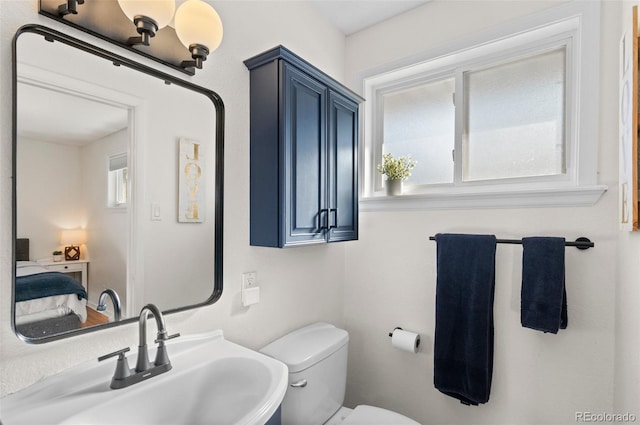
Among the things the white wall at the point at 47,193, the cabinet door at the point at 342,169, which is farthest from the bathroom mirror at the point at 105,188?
the cabinet door at the point at 342,169

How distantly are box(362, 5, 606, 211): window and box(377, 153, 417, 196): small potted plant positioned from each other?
76mm

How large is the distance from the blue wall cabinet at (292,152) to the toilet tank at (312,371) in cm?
49

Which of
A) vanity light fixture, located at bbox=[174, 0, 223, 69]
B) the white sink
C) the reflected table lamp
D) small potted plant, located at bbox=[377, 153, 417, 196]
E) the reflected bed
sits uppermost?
vanity light fixture, located at bbox=[174, 0, 223, 69]

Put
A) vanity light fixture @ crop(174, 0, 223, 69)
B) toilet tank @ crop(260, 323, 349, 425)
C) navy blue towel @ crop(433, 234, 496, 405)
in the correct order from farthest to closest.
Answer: navy blue towel @ crop(433, 234, 496, 405) → toilet tank @ crop(260, 323, 349, 425) → vanity light fixture @ crop(174, 0, 223, 69)

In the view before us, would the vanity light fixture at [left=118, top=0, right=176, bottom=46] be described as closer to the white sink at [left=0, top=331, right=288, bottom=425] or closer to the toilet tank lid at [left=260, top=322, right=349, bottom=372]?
the white sink at [left=0, top=331, right=288, bottom=425]

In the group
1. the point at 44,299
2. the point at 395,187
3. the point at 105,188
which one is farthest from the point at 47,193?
the point at 395,187

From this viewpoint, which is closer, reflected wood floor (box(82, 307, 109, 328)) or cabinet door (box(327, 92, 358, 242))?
reflected wood floor (box(82, 307, 109, 328))

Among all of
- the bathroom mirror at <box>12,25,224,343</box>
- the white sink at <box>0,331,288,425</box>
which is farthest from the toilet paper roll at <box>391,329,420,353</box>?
the bathroom mirror at <box>12,25,224,343</box>

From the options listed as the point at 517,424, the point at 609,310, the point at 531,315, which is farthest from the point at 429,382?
the point at 609,310

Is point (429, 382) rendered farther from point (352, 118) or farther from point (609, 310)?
point (352, 118)

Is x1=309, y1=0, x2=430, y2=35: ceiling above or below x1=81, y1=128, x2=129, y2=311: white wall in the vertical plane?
above

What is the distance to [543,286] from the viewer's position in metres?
1.36

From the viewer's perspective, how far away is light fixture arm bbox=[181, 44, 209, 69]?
1104mm

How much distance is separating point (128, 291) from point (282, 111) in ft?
2.86
